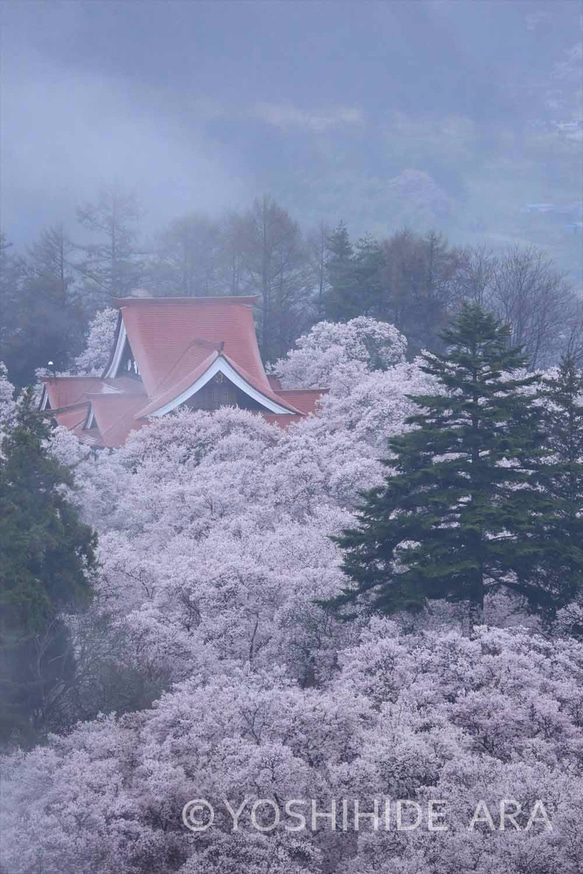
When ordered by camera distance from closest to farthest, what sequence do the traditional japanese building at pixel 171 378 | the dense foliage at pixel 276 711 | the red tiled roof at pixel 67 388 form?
the dense foliage at pixel 276 711 → the traditional japanese building at pixel 171 378 → the red tiled roof at pixel 67 388

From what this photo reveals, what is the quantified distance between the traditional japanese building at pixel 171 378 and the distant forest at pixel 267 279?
804cm

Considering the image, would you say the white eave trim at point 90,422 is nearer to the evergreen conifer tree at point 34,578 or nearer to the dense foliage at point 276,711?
the dense foliage at point 276,711

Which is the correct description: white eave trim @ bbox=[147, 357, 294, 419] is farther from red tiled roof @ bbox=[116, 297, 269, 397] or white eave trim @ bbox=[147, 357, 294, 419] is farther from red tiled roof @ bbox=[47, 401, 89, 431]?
red tiled roof @ bbox=[47, 401, 89, 431]

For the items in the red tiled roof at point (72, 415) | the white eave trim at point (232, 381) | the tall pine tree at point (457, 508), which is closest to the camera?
the tall pine tree at point (457, 508)

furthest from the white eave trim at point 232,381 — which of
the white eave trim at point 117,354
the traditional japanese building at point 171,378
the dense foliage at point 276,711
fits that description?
the dense foliage at point 276,711

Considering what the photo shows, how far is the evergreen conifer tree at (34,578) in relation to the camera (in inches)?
406

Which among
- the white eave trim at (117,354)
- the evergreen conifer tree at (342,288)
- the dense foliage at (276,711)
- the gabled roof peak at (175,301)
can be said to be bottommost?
the dense foliage at (276,711)

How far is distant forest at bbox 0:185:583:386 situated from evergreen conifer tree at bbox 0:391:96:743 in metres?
24.9

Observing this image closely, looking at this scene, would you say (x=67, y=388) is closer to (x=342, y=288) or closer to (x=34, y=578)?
(x=342, y=288)

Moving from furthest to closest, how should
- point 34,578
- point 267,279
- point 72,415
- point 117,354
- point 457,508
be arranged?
point 267,279, point 117,354, point 72,415, point 457,508, point 34,578

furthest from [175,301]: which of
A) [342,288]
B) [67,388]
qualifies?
[342,288]

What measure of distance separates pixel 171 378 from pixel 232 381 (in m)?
2.01

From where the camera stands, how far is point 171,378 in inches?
993

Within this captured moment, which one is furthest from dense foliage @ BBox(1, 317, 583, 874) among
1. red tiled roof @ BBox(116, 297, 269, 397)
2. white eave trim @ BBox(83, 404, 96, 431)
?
red tiled roof @ BBox(116, 297, 269, 397)
